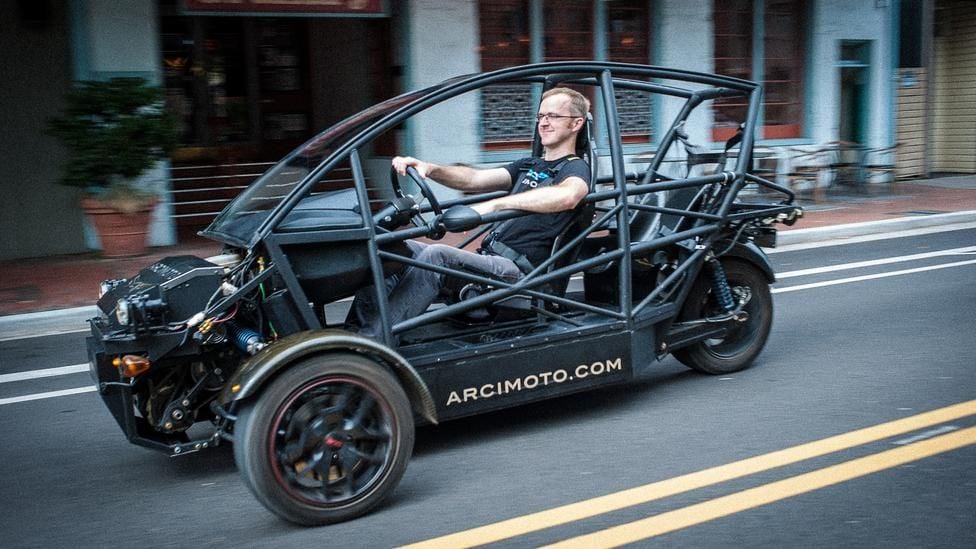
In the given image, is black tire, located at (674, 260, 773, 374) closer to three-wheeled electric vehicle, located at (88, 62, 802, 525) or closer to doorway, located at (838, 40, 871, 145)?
three-wheeled electric vehicle, located at (88, 62, 802, 525)

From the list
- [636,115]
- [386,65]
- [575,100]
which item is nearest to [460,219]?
[575,100]

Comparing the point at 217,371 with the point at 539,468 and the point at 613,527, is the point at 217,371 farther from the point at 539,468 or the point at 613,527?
the point at 613,527

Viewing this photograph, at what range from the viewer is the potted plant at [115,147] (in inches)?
395

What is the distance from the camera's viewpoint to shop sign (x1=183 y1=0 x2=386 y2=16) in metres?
11.7

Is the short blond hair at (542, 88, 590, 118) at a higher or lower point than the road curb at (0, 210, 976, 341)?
higher

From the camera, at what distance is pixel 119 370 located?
3.91 m

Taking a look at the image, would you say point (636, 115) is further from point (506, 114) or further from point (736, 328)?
point (736, 328)

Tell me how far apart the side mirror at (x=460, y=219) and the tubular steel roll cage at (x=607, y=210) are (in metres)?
0.06

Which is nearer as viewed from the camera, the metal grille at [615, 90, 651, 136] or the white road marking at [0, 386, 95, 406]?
the white road marking at [0, 386, 95, 406]

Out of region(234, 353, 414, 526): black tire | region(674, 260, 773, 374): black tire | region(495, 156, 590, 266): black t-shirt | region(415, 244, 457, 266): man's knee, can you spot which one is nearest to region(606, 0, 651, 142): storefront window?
region(674, 260, 773, 374): black tire

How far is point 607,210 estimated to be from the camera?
5004 mm

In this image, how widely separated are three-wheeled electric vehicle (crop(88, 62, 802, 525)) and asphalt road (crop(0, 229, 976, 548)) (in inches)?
9.8

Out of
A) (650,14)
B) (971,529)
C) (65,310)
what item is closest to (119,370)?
(971,529)

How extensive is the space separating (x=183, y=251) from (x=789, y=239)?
716cm
